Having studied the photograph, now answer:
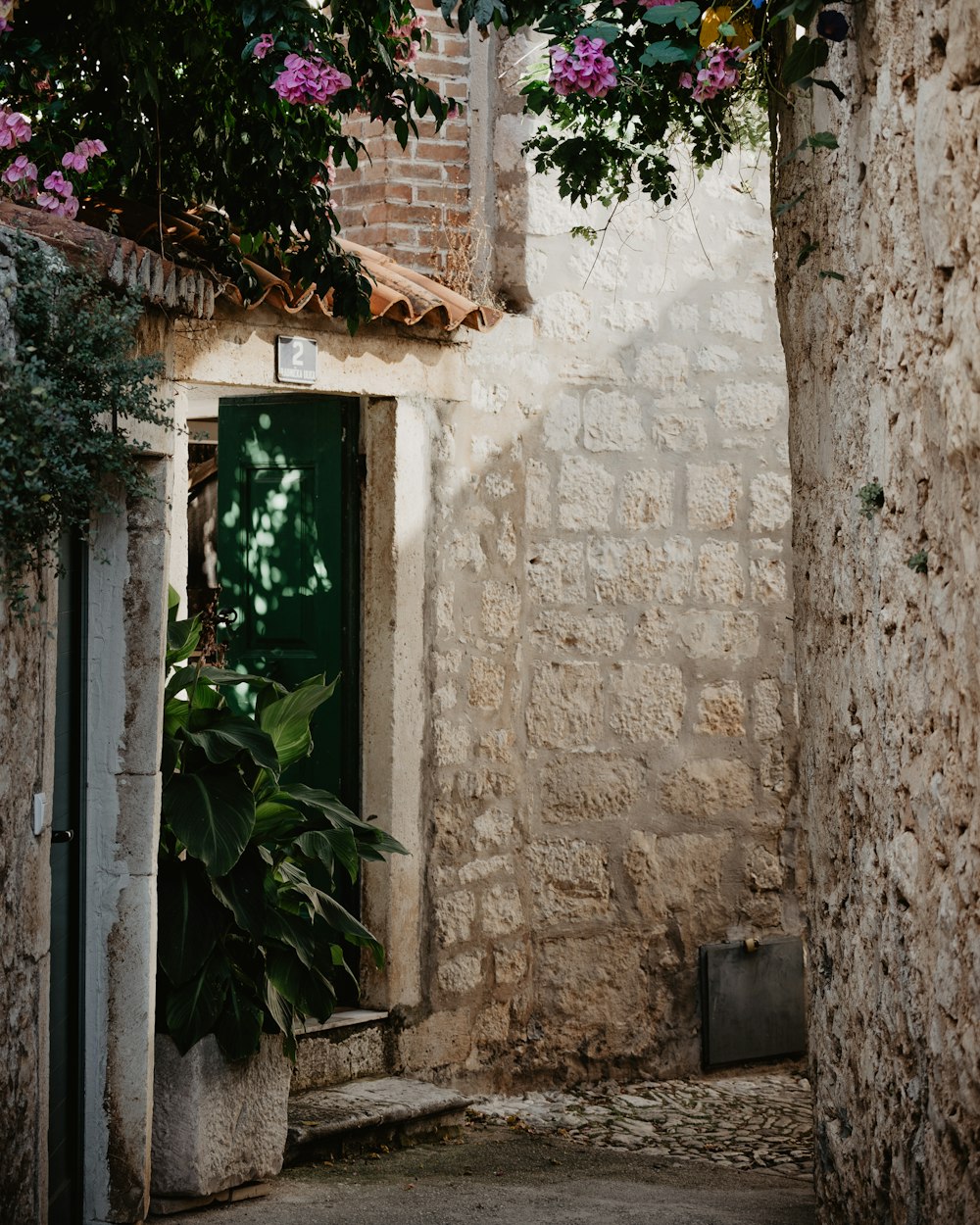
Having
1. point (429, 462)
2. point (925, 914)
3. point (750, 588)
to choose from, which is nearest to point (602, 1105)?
point (750, 588)

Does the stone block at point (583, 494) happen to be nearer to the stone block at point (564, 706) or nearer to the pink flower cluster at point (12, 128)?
the stone block at point (564, 706)

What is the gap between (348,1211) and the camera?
4.31 m

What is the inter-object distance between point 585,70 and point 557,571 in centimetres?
239

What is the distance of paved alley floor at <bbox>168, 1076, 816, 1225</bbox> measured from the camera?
14.2 feet

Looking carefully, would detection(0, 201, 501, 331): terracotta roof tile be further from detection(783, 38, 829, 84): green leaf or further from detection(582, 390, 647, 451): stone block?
detection(783, 38, 829, 84): green leaf

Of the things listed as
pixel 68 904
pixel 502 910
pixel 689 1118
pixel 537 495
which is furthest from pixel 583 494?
pixel 68 904

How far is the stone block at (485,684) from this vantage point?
5.89 metres

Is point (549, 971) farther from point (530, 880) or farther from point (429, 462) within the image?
point (429, 462)

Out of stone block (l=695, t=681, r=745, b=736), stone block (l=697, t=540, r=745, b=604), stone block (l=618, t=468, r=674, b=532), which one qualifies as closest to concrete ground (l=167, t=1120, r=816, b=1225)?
stone block (l=695, t=681, r=745, b=736)

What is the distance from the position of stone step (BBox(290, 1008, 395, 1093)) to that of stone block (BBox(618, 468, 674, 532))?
2.15 meters

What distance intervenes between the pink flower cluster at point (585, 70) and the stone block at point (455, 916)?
3.02 metres

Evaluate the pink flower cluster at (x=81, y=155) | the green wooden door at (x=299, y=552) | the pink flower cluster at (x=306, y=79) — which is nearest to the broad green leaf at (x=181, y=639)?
the green wooden door at (x=299, y=552)

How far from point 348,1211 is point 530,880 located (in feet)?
6.33

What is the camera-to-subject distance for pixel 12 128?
4.13 m
